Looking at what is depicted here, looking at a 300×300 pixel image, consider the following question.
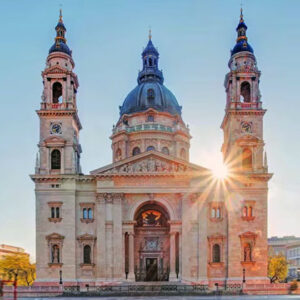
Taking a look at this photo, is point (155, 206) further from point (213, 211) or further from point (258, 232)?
point (258, 232)

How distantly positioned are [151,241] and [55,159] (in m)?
14.4

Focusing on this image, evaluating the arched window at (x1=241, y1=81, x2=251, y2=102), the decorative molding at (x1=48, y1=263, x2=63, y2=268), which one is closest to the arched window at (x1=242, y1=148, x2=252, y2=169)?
the arched window at (x1=241, y1=81, x2=251, y2=102)

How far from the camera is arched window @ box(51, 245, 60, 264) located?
4422cm

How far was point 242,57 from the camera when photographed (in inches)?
1897

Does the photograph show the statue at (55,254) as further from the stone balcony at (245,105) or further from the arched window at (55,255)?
the stone balcony at (245,105)

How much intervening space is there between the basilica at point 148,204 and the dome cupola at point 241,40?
16.7 inches

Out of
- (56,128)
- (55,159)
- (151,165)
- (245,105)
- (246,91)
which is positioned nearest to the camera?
(151,165)

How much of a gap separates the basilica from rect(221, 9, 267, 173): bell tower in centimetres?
11

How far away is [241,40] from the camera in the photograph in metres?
49.3

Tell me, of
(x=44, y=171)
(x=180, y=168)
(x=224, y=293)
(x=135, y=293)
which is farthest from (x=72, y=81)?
(x=224, y=293)

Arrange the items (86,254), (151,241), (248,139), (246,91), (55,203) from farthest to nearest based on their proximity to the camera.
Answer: (246,91) < (151,241) < (248,139) < (86,254) < (55,203)

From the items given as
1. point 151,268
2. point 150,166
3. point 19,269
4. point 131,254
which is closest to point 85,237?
A: point 131,254

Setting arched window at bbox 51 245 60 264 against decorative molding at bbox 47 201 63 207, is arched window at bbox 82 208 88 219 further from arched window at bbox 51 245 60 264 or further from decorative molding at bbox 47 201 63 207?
arched window at bbox 51 245 60 264

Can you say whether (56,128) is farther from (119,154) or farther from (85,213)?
(119,154)
